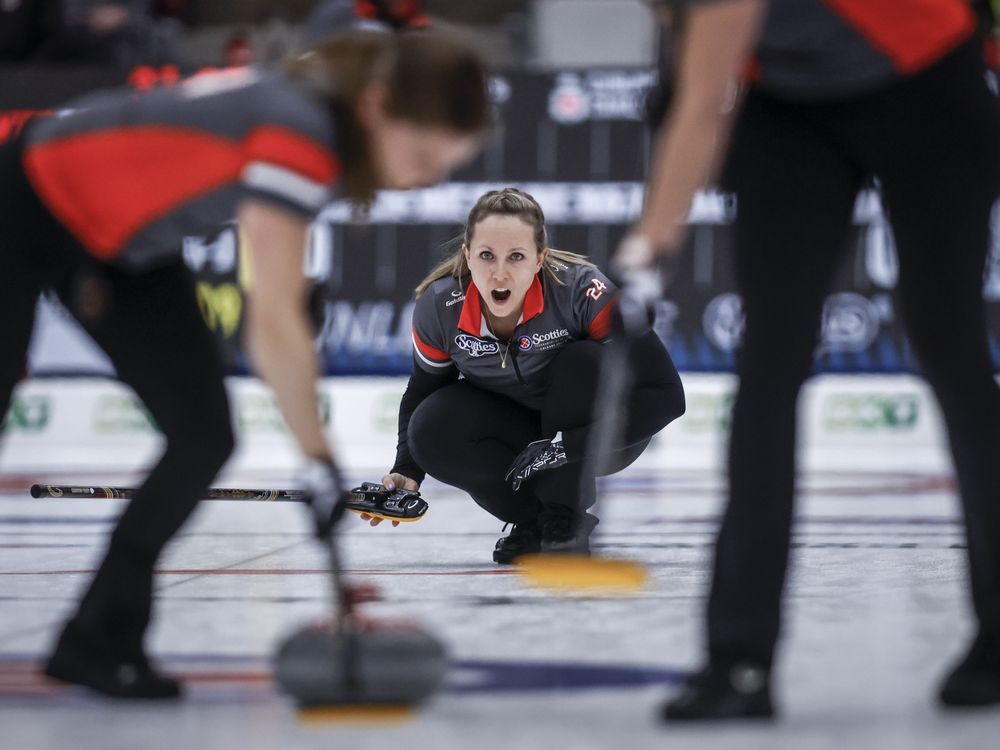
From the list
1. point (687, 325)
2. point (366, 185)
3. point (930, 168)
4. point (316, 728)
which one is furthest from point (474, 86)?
point (687, 325)

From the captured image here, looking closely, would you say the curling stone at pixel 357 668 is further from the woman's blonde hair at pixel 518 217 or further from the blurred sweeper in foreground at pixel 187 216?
the woman's blonde hair at pixel 518 217

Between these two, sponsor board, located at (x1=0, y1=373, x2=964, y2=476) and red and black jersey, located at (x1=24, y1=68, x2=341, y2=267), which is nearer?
red and black jersey, located at (x1=24, y1=68, x2=341, y2=267)

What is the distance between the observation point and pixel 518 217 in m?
3.14

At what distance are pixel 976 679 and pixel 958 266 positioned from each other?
0.51 meters

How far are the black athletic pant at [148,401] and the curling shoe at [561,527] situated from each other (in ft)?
3.81

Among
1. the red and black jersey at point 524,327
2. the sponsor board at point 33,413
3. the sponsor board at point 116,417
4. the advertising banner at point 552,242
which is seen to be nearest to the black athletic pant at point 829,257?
the red and black jersey at point 524,327

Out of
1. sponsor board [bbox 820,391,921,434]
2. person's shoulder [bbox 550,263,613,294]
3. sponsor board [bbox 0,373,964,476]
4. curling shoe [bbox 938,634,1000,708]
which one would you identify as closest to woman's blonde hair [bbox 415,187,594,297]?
person's shoulder [bbox 550,263,613,294]

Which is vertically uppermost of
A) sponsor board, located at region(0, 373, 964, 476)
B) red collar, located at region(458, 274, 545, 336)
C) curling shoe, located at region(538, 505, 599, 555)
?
red collar, located at region(458, 274, 545, 336)

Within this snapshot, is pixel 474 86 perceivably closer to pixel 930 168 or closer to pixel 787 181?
pixel 787 181

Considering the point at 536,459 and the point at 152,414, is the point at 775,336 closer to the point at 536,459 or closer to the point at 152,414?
the point at 152,414

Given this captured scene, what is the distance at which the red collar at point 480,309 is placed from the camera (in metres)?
3.21

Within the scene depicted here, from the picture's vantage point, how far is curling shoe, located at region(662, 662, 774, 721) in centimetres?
163

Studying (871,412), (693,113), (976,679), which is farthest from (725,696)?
→ (871,412)

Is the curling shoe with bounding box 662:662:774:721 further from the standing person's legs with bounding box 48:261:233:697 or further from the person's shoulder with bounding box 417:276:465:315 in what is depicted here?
the person's shoulder with bounding box 417:276:465:315
